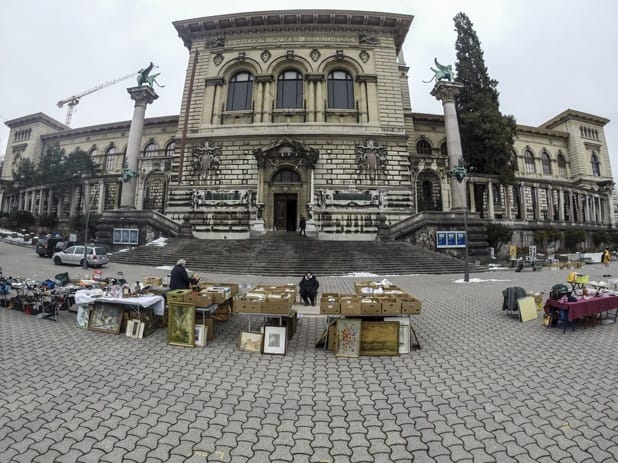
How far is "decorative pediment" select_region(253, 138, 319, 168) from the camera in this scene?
26.6 m

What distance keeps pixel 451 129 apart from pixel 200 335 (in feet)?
91.8

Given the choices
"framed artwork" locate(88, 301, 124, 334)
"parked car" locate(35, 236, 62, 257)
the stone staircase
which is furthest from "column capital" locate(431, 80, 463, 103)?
"parked car" locate(35, 236, 62, 257)

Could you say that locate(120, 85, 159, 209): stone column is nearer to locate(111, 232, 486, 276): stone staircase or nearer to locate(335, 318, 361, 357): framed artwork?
locate(111, 232, 486, 276): stone staircase

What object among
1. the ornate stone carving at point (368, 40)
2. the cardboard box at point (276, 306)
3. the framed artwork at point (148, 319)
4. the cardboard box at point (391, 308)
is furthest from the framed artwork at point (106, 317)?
the ornate stone carving at point (368, 40)

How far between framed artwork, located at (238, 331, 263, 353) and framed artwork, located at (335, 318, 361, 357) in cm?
144

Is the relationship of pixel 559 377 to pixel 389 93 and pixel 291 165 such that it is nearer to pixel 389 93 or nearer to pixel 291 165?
pixel 291 165

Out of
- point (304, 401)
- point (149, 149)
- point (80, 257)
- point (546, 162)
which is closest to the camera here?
point (304, 401)

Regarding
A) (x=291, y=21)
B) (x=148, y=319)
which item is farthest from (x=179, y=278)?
(x=291, y=21)

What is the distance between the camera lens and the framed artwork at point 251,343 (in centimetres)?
565

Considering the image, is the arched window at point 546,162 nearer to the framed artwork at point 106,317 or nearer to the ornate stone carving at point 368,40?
the ornate stone carving at point 368,40

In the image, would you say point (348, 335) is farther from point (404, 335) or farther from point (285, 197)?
point (285, 197)

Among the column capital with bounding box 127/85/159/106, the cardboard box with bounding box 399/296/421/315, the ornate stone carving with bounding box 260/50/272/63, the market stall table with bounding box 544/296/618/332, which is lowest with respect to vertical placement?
the market stall table with bounding box 544/296/618/332

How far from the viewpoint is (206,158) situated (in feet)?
91.4

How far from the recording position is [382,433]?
3.21 meters
